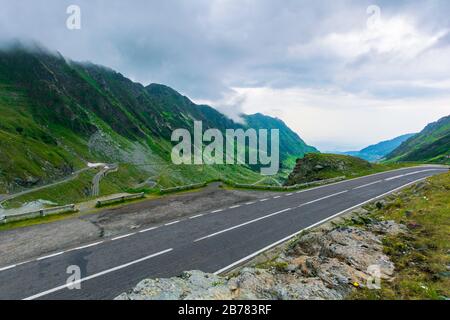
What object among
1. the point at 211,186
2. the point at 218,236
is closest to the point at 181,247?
the point at 218,236

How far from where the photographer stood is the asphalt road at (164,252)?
12.2m

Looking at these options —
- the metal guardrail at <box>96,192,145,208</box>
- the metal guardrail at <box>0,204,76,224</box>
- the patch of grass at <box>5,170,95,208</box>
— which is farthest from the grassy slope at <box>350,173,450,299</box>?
the patch of grass at <box>5,170,95,208</box>

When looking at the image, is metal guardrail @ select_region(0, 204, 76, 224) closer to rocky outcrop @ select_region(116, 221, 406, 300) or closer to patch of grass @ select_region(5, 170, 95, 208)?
rocky outcrop @ select_region(116, 221, 406, 300)

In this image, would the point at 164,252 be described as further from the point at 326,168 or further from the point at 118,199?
the point at 326,168

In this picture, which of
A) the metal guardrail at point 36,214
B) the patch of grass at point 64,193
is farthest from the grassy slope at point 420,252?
the patch of grass at point 64,193

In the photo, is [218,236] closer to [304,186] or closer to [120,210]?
[120,210]

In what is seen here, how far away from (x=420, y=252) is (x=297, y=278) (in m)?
6.46

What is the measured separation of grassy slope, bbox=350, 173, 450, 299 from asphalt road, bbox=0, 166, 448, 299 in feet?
21.2

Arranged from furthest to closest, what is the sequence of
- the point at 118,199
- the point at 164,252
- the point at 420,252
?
the point at 118,199, the point at 164,252, the point at 420,252

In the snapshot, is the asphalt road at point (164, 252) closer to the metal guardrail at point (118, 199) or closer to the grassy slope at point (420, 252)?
the grassy slope at point (420, 252)

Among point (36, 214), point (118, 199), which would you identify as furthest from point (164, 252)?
point (36, 214)

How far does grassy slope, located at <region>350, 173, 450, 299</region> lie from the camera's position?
9.71m

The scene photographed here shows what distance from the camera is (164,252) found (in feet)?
51.3

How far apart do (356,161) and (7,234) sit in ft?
189
